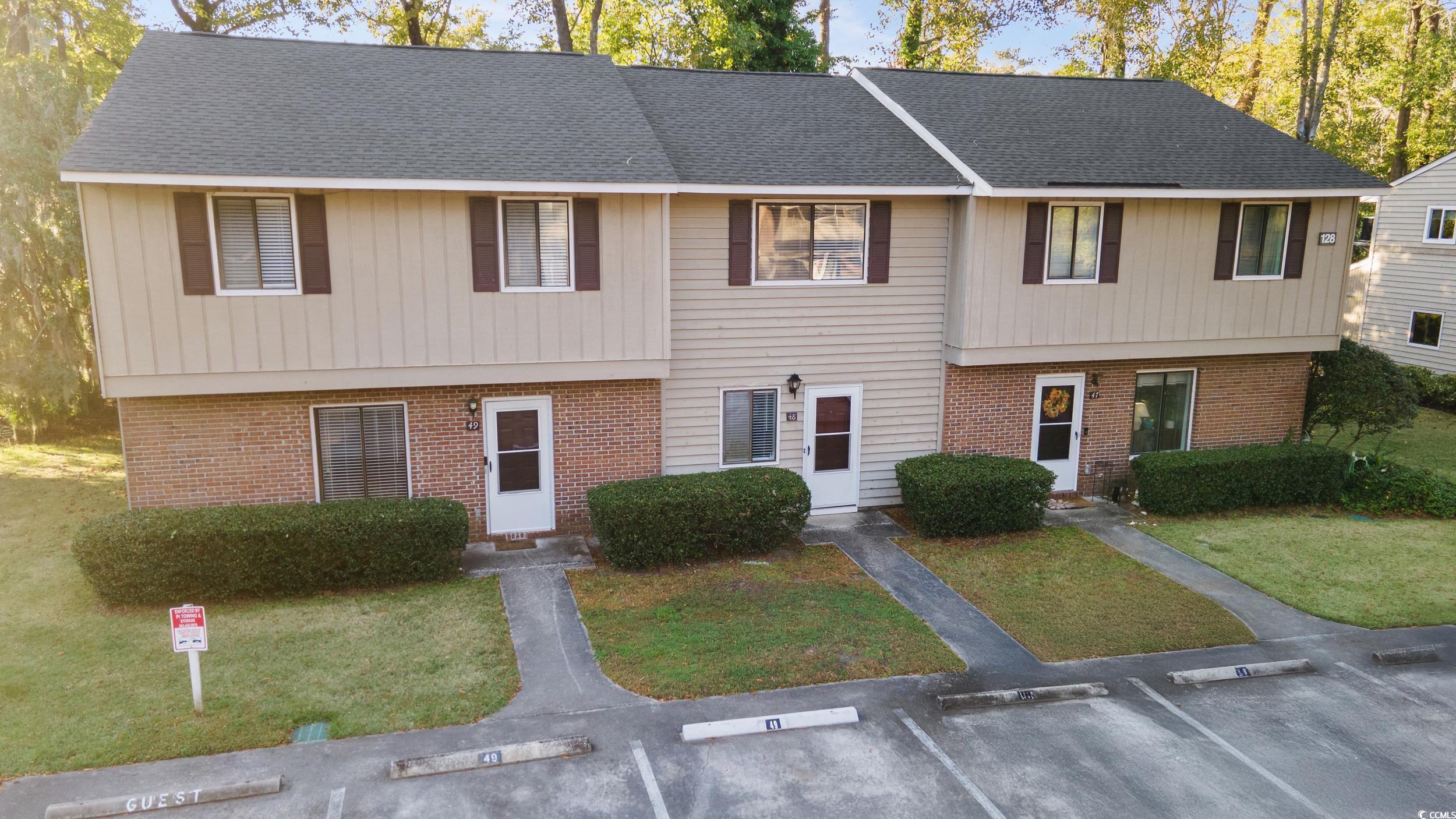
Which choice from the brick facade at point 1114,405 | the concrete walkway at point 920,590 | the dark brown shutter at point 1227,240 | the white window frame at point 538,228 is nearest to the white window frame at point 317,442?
the white window frame at point 538,228

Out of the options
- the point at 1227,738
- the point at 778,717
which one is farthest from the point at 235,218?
the point at 1227,738

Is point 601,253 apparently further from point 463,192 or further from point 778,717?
point 778,717

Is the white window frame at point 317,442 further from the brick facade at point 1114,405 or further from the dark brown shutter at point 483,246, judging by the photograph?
the brick facade at point 1114,405

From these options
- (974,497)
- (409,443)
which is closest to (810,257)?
(974,497)

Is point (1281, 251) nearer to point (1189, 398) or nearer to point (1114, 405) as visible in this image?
point (1189, 398)

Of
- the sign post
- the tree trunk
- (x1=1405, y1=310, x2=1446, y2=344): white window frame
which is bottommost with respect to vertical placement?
the sign post

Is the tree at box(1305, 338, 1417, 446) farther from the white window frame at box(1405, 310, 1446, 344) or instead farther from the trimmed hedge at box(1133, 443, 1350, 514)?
the white window frame at box(1405, 310, 1446, 344)

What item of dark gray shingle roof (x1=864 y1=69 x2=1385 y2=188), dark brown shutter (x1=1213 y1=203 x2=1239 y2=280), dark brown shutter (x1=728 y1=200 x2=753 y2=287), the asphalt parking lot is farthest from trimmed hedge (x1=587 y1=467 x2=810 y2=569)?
dark brown shutter (x1=1213 y1=203 x2=1239 y2=280)
